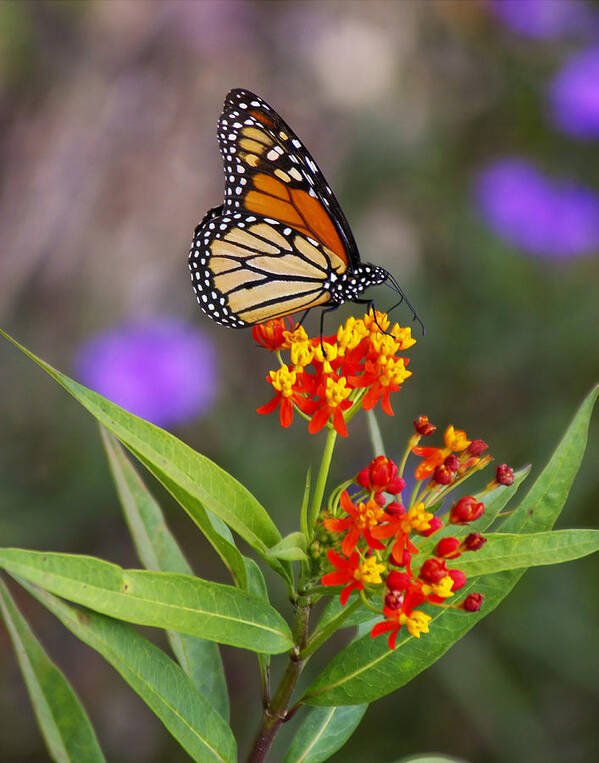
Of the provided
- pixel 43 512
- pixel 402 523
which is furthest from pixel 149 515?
pixel 43 512

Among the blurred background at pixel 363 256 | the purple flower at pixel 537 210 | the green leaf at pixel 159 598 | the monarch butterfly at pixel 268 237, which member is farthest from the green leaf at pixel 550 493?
the purple flower at pixel 537 210

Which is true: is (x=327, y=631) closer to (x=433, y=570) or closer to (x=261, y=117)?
(x=433, y=570)

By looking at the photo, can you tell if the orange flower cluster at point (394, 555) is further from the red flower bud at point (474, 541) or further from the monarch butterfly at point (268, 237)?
the monarch butterfly at point (268, 237)

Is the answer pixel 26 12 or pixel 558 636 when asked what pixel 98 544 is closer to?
pixel 558 636

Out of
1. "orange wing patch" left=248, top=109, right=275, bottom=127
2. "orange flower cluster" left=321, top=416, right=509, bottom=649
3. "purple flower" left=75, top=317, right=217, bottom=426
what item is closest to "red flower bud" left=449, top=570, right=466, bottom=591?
"orange flower cluster" left=321, top=416, right=509, bottom=649

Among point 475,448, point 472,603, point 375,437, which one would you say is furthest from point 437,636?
point 375,437

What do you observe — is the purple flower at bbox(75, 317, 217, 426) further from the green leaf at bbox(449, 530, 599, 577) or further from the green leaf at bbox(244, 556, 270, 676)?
the green leaf at bbox(449, 530, 599, 577)

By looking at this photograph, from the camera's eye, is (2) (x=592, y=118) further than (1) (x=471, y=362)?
Yes

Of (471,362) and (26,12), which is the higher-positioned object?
(26,12)
